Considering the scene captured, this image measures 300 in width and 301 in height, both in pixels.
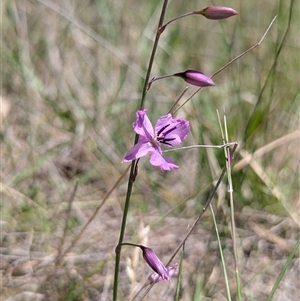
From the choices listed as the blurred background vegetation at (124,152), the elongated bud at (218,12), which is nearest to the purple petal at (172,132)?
the elongated bud at (218,12)

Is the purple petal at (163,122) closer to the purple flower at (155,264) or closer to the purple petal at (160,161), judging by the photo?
the purple petal at (160,161)

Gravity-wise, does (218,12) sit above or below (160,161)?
above

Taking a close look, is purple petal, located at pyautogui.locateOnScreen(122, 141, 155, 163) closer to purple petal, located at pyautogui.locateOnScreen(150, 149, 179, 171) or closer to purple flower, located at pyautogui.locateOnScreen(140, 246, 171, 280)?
purple petal, located at pyautogui.locateOnScreen(150, 149, 179, 171)

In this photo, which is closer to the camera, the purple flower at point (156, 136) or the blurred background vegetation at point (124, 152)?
the purple flower at point (156, 136)

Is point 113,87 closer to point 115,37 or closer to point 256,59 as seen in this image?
point 115,37

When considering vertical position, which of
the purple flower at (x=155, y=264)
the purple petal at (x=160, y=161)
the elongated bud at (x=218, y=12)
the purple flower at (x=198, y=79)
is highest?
the elongated bud at (x=218, y=12)

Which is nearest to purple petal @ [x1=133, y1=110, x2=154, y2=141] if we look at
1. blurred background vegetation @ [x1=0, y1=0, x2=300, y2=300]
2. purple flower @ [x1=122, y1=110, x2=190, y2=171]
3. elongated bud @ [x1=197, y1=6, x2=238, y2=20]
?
purple flower @ [x1=122, y1=110, x2=190, y2=171]

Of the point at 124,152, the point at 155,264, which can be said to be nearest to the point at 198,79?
the point at 155,264

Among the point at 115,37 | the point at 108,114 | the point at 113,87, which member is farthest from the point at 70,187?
the point at 115,37

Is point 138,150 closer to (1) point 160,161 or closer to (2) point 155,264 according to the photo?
(1) point 160,161
